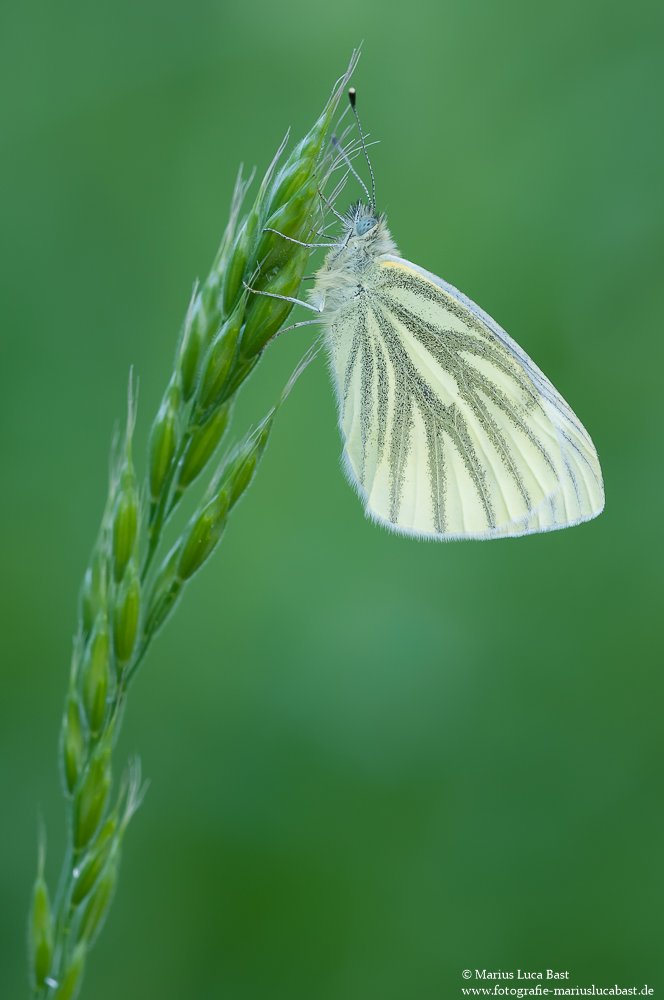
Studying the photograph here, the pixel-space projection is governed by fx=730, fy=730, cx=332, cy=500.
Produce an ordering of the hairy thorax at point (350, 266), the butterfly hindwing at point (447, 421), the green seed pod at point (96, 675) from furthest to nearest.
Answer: the butterfly hindwing at point (447, 421) → the hairy thorax at point (350, 266) → the green seed pod at point (96, 675)

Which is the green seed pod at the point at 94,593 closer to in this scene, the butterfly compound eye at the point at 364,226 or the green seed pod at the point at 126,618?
the green seed pod at the point at 126,618

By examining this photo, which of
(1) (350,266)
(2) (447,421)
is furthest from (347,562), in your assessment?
(1) (350,266)

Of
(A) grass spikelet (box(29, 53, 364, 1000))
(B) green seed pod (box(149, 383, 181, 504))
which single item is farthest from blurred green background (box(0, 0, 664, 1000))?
(B) green seed pod (box(149, 383, 181, 504))

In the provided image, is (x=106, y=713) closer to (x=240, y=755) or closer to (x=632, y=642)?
(x=240, y=755)

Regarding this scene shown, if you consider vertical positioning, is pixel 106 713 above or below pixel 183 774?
above

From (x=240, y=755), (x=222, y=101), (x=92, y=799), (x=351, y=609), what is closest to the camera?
(x=92, y=799)

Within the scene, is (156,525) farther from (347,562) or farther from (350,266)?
(347,562)

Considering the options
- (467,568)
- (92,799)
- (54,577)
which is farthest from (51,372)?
(92,799)

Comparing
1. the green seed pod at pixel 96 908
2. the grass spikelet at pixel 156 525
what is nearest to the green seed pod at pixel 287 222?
the grass spikelet at pixel 156 525
